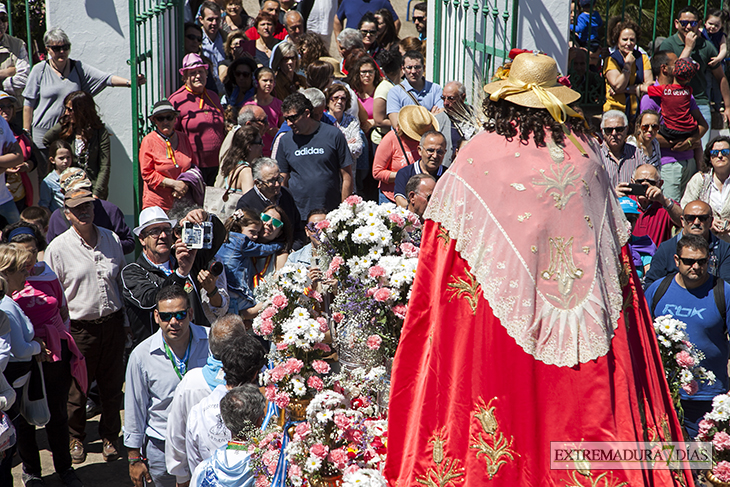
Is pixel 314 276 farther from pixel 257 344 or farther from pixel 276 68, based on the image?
pixel 276 68

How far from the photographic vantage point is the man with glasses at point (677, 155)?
9.32 metres

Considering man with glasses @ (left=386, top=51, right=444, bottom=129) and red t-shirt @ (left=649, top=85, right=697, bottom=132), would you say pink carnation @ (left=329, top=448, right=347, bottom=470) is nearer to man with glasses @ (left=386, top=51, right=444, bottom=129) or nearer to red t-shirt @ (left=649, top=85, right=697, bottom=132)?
man with glasses @ (left=386, top=51, right=444, bottom=129)

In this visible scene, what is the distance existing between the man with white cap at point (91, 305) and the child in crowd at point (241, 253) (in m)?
0.96

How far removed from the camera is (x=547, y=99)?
3258 millimetres

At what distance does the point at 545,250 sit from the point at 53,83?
620 cm

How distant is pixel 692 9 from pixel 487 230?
844 cm

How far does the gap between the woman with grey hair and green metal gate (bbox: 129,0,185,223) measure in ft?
1.04

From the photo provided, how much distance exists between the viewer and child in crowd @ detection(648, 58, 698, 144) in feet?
30.3

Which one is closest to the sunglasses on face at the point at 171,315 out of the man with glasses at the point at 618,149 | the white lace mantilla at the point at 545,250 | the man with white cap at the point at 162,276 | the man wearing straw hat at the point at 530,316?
the man with white cap at the point at 162,276

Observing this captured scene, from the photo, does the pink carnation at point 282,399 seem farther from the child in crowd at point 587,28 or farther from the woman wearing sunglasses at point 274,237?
the child in crowd at point 587,28

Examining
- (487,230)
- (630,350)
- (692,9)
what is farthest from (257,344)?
(692,9)

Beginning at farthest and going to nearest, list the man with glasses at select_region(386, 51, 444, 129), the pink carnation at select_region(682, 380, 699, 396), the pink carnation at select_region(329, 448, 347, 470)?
the man with glasses at select_region(386, 51, 444, 129)
the pink carnation at select_region(682, 380, 699, 396)
the pink carnation at select_region(329, 448, 347, 470)

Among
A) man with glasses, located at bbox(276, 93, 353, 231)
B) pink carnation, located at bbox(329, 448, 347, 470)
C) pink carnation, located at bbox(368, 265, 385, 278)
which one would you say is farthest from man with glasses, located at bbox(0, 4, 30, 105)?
pink carnation, located at bbox(329, 448, 347, 470)

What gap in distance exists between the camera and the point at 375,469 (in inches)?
140
